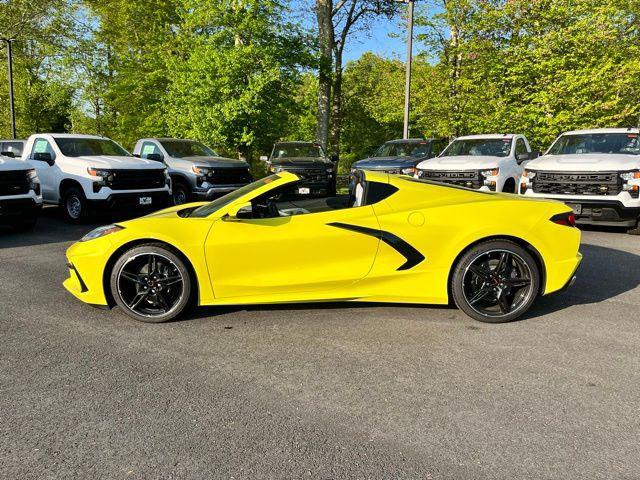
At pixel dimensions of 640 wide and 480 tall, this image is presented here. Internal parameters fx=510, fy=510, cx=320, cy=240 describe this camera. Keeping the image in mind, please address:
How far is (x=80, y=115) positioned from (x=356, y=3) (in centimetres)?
1968

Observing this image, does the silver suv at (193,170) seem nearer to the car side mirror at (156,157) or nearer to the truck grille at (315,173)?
the car side mirror at (156,157)

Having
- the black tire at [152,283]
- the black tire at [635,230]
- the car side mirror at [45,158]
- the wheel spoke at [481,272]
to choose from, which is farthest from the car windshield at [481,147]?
the black tire at [152,283]

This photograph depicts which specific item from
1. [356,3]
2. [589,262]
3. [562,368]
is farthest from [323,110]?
[562,368]

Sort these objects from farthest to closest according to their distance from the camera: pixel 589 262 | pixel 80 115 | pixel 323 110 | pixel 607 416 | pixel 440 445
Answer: pixel 80 115
pixel 323 110
pixel 589 262
pixel 607 416
pixel 440 445

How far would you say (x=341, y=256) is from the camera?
14.4ft

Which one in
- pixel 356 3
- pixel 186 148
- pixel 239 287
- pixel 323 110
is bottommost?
pixel 239 287

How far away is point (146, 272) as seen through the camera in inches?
176

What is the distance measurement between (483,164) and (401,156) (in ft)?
13.6

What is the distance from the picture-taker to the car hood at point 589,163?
27.6ft

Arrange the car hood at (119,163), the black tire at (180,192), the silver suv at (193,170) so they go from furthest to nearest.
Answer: the black tire at (180,192), the silver suv at (193,170), the car hood at (119,163)

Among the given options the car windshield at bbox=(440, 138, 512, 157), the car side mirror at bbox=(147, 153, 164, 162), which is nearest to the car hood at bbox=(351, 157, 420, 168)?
the car windshield at bbox=(440, 138, 512, 157)

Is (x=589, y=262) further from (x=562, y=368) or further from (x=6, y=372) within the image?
(x=6, y=372)

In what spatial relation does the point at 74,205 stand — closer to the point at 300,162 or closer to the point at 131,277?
the point at 300,162

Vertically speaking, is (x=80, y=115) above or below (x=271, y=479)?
above
